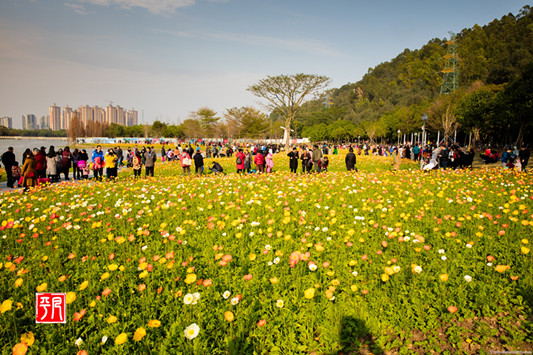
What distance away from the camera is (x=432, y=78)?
3693 inches

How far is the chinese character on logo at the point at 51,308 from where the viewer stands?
9.71ft

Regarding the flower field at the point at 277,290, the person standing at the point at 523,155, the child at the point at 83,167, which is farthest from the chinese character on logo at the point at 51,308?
the person standing at the point at 523,155

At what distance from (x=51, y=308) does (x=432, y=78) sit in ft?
367

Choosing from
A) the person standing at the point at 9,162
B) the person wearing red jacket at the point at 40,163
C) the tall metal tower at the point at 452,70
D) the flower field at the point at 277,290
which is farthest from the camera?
the tall metal tower at the point at 452,70

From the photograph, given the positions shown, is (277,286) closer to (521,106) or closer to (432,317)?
(432,317)

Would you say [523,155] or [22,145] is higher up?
[22,145]

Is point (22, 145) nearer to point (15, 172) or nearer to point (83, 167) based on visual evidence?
point (83, 167)

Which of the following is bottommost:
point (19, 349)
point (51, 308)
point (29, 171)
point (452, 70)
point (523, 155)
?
point (51, 308)

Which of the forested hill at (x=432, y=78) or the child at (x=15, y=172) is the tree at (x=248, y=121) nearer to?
the forested hill at (x=432, y=78)

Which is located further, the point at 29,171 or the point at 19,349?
the point at 29,171

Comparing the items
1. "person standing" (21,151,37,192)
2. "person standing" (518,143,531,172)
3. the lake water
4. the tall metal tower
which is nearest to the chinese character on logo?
"person standing" (21,151,37,192)

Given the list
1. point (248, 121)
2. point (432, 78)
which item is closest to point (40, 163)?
point (248, 121)

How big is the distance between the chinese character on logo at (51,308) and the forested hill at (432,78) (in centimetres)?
4141

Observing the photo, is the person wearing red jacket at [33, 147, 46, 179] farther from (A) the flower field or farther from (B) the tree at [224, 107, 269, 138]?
(B) the tree at [224, 107, 269, 138]
